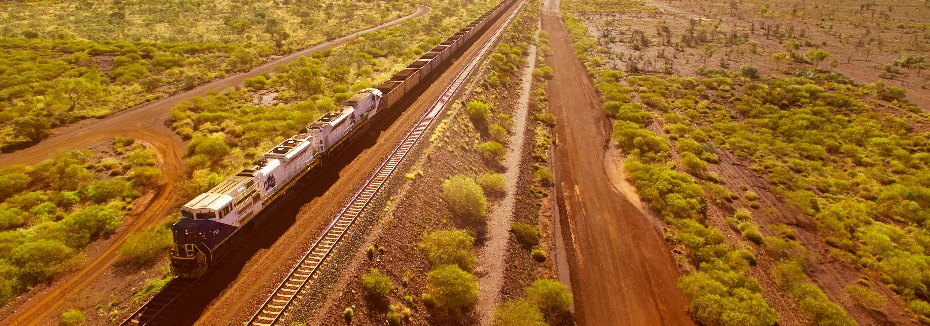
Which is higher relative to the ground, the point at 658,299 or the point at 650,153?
the point at 650,153

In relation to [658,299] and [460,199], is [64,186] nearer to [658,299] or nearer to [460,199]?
[460,199]

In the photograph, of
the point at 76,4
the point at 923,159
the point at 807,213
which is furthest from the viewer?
the point at 76,4

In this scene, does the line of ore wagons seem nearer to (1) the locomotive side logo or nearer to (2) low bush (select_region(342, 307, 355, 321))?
(1) the locomotive side logo

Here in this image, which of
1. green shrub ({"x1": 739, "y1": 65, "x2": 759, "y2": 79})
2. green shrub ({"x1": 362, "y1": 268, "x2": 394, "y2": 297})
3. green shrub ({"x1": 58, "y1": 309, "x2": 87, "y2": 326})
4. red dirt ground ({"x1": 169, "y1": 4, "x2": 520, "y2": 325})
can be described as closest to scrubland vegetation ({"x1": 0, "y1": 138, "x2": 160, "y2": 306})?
green shrub ({"x1": 58, "y1": 309, "x2": 87, "y2": 326})

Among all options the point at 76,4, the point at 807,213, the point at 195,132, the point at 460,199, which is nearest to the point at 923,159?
the point at 807,213

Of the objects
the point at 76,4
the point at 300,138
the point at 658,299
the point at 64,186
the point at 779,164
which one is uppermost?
the point at 76,4

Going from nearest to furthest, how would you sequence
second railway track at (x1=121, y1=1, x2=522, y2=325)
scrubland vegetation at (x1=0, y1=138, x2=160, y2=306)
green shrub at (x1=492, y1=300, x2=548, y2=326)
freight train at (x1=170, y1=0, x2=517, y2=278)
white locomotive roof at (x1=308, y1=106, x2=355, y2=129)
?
second railway track at (x1=121, y1=1, x2=522, y2=325)
freight train at (x1=170, y1=0, x2=517, y2=278)
green shrub at (x1=492, y1=300, x2=548, y2=326)
scrubland vegetation at (x1=0, y1=138, x2=160, y2=306)
white locomotive roof at (x1=308, y1=106, x2=355, y2=129)

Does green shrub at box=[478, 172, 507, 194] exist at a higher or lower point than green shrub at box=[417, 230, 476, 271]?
higher
